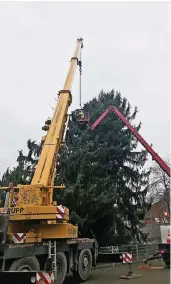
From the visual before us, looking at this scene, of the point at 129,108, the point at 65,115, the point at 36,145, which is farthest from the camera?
the point at 129,108

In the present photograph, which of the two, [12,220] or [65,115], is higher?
[65,115]

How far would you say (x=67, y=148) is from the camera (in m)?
21.6

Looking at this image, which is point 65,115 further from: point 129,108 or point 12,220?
point 129,108

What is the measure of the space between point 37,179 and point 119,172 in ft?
45.5

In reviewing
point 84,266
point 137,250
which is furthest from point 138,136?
point 84,266

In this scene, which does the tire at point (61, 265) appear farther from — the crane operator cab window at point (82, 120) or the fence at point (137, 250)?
the crane operator cab window at point (82, 120)

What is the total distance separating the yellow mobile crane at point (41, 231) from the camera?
976 centimetres

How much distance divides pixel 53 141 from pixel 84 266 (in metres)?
4.63

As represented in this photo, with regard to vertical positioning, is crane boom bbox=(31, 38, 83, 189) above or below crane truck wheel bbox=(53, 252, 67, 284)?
above

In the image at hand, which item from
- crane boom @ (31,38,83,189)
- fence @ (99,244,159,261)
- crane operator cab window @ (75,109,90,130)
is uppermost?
crane operator cab window @ (75,109,90,130)

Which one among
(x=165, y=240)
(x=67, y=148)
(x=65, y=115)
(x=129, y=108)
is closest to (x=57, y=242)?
(x=65, y=115)

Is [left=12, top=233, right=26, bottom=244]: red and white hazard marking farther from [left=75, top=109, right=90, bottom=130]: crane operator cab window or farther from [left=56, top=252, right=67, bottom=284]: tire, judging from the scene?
[left=75, top=109, right=90, bottom=130]: crane operator cab window

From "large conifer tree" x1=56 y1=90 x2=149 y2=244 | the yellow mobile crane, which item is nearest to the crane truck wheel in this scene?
the yellow mobile crane

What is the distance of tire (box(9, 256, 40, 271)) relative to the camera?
31.4 ft
